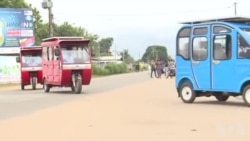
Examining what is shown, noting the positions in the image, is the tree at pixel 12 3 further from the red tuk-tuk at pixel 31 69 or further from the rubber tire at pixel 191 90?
the rubber tire at pixel 191 90

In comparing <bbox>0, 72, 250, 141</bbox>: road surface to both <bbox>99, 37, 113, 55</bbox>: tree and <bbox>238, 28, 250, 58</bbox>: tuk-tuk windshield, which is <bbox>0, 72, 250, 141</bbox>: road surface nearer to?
<bbox>238, 28, 250, 58</bbox>: tuk-tuk windshield

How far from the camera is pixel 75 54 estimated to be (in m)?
25.4

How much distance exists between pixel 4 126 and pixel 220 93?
24.5ft

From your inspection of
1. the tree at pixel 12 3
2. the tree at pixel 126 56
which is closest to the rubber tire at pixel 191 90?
the tree at pixel 12 3

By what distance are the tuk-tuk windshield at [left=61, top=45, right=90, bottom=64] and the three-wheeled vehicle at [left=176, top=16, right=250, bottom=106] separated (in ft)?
25.6

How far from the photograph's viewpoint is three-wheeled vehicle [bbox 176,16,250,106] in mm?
16172

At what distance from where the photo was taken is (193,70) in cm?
1778

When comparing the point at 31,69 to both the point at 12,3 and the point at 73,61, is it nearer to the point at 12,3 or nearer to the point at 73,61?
the point at 73,61

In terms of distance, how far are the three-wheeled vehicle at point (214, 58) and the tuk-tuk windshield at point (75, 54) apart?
7.80 metres

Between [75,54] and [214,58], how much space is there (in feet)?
32.0

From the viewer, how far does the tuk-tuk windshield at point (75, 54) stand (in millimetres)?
25234

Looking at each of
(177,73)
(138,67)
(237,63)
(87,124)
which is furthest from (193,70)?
(138,67)

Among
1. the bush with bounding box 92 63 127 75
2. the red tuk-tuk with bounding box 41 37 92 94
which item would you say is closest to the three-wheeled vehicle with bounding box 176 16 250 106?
the red tuk-tuk with bounding box 41 37 92 94

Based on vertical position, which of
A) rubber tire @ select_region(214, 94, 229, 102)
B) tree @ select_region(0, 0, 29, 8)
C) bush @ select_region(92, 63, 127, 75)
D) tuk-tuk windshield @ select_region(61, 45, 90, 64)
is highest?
tree @ select_region(0, 0, 29, 8)
